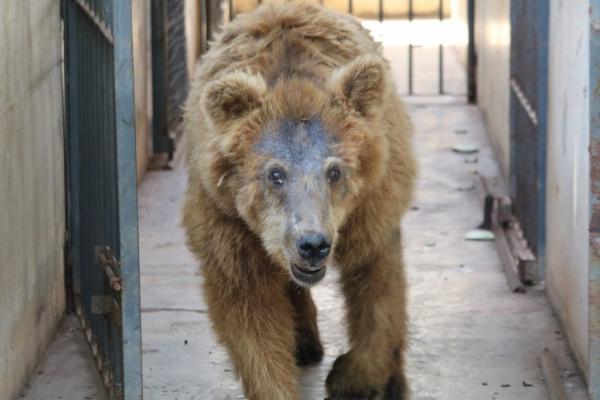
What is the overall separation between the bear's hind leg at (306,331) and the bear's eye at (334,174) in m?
1.33

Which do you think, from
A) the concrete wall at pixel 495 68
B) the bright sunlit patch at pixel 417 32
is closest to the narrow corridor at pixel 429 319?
the concrete wall at pixel 495 68

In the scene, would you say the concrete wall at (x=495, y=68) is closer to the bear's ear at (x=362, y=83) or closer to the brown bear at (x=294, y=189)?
the brown bear at (x=294, y=189)

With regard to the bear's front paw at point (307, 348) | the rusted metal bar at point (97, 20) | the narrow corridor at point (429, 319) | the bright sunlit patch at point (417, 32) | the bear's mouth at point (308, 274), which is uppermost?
the rusted metal bar at point (97, 20)

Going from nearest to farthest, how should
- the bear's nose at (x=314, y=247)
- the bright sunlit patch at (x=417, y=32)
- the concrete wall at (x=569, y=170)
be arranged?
the bear's nose at (x=314, y=247) < the concrete wall at (x=569, y=170) < the bright sunlit patch at (x=417, y=32)

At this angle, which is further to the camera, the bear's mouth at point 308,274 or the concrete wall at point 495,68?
the concrete wall at point 495,68

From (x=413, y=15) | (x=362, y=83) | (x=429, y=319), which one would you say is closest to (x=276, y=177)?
(x=362, y=83)

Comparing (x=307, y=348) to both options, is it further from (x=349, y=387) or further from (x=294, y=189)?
(x=294, y=189)

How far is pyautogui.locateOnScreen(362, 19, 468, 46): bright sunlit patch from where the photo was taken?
16.0 meters

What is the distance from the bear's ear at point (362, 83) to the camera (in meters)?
5.85

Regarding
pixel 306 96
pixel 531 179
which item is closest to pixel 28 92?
pixel 306 96

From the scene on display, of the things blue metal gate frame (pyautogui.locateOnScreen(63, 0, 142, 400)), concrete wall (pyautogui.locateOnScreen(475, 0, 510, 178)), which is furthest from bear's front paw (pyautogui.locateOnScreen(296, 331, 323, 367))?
concrete wall (pyautogui.locateOnScreen(475, 0, 510, 178))

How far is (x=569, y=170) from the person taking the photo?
724cm

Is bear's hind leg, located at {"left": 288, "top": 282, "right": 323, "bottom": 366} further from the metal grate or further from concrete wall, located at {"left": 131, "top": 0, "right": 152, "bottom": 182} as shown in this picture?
the metal grate

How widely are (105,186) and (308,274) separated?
1.20 metres
